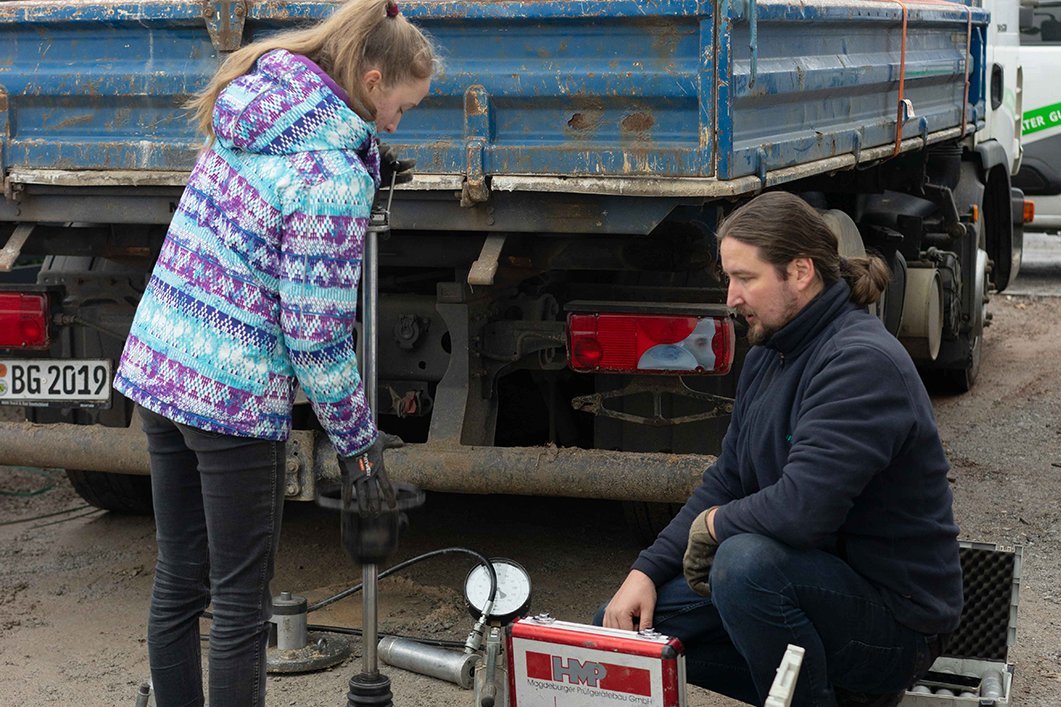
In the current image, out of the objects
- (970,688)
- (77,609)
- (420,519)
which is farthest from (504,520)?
(970,688)

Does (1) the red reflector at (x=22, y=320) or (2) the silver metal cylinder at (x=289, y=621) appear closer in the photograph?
(2) the silver metal cylinder at (x=289, y=621)

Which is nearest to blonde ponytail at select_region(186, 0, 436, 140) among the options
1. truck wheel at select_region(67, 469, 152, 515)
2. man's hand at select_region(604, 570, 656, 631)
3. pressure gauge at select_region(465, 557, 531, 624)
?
man's hand at select_region(604, 570, 656, 631)

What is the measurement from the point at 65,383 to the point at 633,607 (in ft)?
7.09

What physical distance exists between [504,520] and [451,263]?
1.38 metres

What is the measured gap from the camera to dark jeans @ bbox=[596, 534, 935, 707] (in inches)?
110

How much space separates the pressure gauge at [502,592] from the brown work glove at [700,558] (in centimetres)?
78

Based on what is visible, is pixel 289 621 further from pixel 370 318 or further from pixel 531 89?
pixel 531 89

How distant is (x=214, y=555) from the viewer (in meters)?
2.88

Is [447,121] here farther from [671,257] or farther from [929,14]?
[929,14]

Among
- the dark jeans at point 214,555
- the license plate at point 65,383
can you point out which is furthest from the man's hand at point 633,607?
the license plate at point 65,383

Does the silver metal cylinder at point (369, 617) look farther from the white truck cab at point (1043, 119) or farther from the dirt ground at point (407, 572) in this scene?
the white truck cab at point (1043, 119)

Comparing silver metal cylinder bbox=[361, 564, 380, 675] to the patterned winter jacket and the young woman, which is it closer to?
the young woman

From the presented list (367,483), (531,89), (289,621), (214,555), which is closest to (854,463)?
(367,483)

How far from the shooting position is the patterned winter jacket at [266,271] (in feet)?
8.62
